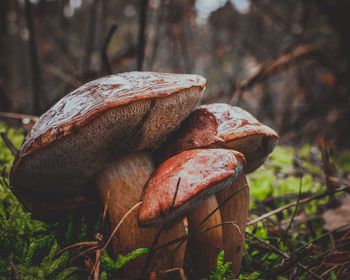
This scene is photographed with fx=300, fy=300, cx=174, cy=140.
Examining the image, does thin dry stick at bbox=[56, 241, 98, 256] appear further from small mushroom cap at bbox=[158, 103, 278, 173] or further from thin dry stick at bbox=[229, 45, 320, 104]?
thin dry stick at bbox=[229, 45, 320, 104]

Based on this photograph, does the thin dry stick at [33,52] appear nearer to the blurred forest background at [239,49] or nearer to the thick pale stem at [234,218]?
the blurred forest background at [239,49]

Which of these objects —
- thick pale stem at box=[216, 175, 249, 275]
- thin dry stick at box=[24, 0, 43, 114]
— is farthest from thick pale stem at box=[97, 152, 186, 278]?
thin dry stick at box=[24, 0, 43, 114]

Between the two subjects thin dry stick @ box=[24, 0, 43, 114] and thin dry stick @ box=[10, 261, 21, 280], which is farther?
thin dry stick @ box=[24, 0, 43, 114]

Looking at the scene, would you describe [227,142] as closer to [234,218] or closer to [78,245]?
[234,218]

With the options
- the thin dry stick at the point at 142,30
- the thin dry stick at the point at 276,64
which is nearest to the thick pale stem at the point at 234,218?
the thin dry stick at the point at 142,30

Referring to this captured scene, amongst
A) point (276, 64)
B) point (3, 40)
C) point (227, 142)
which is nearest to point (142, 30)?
point (227, 142)

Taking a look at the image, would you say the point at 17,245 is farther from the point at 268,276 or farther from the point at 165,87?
the point at 268,276

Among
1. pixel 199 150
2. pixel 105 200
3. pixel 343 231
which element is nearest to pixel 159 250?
pixel 105 200
